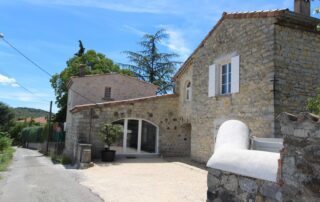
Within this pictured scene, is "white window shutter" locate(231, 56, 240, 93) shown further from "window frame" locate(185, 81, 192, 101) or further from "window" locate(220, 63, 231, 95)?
"window frame" locate(185, 81, 192, 101)

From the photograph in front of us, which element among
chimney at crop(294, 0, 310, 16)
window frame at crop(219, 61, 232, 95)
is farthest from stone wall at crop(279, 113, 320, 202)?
chimney at crop(294, 0, 310, 16)

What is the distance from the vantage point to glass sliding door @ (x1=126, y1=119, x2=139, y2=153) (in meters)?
15.1

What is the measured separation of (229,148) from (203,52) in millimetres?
9016

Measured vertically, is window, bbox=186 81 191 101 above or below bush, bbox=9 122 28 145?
above

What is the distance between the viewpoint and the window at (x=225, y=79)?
36.2ft

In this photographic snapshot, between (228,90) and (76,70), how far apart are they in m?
19.9

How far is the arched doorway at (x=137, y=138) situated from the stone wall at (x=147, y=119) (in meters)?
0.31

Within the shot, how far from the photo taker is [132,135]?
15.1m

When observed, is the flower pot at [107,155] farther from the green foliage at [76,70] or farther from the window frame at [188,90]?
the green foliage at [76,70]

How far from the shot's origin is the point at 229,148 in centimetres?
415

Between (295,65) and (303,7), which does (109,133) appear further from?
(303,7)

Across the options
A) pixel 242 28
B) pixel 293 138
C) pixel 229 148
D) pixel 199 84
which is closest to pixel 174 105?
pixel 199 84

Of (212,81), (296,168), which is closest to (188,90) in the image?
(212,81)

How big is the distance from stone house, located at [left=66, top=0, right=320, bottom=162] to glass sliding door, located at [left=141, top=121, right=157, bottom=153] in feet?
0.17
